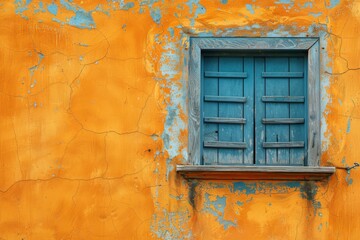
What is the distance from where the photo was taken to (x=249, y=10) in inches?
304

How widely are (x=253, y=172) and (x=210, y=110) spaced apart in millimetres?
770

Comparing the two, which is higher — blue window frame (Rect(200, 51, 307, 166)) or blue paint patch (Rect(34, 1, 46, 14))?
blue paint patch (Rect(34, 1, 46, 14))

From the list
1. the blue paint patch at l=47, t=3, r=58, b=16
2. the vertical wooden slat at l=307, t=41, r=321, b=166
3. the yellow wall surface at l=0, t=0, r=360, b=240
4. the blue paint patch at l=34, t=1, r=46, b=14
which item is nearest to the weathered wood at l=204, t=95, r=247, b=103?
the yellow wall surface at l=0, t=0, r=360, b=240

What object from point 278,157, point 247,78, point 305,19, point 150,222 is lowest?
point 150,222

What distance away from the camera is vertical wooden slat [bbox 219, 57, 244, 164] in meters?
7.70

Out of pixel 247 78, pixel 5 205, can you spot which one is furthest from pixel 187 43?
pixel 5 205

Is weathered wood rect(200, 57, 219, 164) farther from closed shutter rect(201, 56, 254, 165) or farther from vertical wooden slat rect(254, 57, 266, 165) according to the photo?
vertical wooden slat rect(254, 57, 266, 165)

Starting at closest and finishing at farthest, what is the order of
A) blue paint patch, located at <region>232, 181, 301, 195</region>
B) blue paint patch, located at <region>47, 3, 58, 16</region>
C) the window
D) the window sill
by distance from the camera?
the window sill
blue paint patch, located at <region>232, 181, 301, 195</region>
the window
blue paint patch, located at <region>47, 3, 58, 16</region>

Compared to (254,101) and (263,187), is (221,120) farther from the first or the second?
(263,187)

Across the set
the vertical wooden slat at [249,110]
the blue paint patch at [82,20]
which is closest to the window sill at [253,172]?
the vertical wooden slat at [249,110]

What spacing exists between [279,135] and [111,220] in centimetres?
180

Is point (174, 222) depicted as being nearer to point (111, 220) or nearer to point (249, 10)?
point (111, 220)

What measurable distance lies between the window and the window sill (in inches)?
6.7

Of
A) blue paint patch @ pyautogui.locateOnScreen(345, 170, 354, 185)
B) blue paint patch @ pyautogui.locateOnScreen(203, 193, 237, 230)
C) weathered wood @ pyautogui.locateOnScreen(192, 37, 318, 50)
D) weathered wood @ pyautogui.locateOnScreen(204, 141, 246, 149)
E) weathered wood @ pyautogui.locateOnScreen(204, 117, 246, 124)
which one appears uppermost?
weathered wood @ pyautogui.locateOnScreen(192, 37, 318, 50)
